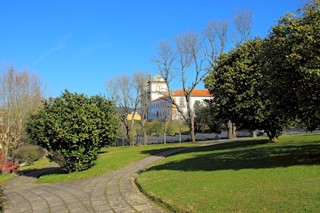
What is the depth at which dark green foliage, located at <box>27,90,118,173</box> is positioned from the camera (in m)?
14.6

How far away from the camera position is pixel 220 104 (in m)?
18.5

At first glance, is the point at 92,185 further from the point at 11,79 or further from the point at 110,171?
the point at 11,79

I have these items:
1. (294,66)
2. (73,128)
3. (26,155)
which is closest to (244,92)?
(294,66)

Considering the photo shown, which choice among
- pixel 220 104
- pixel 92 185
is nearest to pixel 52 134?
pixel 92 185

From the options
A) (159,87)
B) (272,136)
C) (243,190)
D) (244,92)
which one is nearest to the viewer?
(243,190)

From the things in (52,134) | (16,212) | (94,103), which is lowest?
(16,212)

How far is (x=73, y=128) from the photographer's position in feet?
47.8

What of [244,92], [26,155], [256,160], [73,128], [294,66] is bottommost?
[26,155]

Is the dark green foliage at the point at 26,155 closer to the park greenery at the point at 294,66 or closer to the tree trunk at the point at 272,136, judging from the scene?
the tree trunk at the point at 272,136

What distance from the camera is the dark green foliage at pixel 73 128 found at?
14594mm

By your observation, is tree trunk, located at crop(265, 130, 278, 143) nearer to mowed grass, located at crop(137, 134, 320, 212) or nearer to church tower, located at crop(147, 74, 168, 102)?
mowed grass, located at crop(137, 134, 320, 212)

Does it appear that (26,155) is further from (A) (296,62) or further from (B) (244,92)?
(A) (296,62)

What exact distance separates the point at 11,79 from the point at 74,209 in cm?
2314

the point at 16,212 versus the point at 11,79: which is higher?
the point at 11,79
